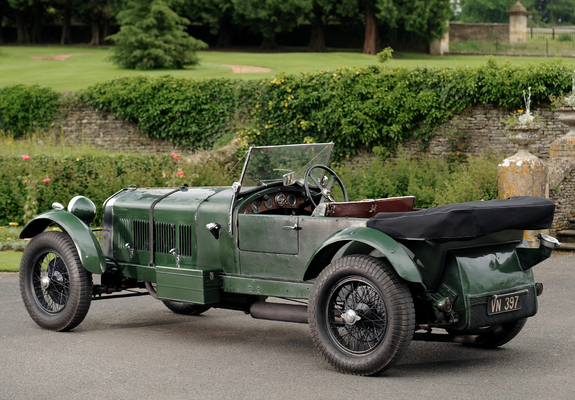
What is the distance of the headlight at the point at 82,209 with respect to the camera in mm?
6504

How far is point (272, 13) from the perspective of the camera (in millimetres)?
39625

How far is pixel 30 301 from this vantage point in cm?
631

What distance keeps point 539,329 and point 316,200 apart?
2.33 metres

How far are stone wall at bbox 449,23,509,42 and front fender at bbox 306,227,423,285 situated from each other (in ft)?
138

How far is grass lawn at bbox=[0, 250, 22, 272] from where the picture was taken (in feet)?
31.3

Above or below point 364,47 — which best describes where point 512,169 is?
below

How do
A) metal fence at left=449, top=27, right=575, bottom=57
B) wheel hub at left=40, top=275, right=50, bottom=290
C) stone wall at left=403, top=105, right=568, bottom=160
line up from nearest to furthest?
wheel hub at left=40, top=275, right=50, bottom=290 < stone wall at left=403, top=105, right=568, bottom=160 < metal fence at left=449, top=27, right=575, bottom=57

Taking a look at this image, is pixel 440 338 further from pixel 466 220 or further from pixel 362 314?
pixel 466 220

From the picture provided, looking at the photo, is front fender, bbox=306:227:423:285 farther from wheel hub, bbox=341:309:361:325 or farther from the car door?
wheel hub, bbox=341:309:361:325

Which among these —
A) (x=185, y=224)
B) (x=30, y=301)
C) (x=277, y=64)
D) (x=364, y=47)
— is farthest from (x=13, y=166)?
(x=364, y=47)

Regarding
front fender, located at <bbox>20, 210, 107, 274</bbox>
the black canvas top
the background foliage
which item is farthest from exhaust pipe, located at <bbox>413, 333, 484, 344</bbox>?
the background foliage

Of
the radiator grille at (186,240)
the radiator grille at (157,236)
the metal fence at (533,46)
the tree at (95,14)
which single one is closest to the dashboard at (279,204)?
the radiator grille at (186,240)

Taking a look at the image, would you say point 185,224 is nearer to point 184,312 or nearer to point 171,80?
point 184,312

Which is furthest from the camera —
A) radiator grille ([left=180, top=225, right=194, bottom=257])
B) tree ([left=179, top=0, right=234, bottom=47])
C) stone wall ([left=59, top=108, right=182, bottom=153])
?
tree ([left=179, top=0, right=234, bottom=47])
